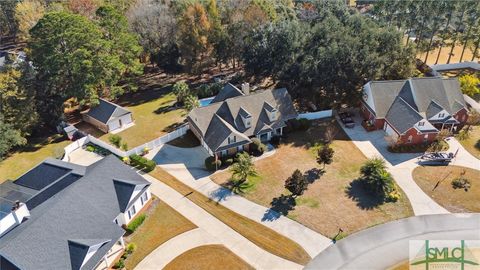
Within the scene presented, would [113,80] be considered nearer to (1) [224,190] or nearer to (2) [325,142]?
(1) [224,190]

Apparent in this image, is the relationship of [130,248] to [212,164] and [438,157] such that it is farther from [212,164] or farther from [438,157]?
[438,157]

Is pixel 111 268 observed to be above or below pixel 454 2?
below

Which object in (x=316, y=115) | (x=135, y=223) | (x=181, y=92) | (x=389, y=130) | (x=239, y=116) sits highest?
(x=239, y=116)

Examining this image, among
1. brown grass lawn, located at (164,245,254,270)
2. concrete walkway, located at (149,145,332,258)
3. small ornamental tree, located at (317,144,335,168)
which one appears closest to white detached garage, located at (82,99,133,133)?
concrete walkway, located at (149,145,332,258)

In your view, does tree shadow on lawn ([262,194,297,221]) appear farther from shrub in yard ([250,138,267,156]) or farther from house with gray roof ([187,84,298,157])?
house with gray roof ([187,84,298,157])

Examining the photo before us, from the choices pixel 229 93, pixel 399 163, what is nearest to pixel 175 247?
pixel 229 93

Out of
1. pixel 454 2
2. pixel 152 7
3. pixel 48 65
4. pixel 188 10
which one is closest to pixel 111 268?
pixel 48 65

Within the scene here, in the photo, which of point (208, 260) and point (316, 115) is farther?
point (316, 115)
